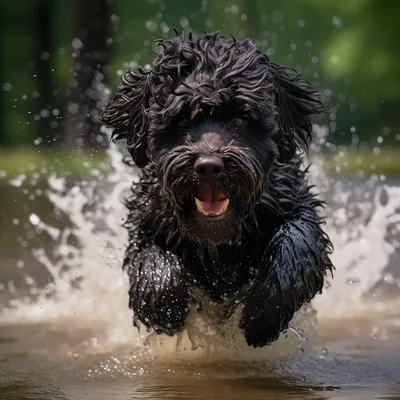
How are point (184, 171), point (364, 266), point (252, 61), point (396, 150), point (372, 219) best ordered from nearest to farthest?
point (184, 171) → point (252, 61) → point (364, 266) → point (372, 219) → point (396, 150)

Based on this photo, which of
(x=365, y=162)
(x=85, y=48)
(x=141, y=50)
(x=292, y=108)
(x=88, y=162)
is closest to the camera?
(x=292, y=108)

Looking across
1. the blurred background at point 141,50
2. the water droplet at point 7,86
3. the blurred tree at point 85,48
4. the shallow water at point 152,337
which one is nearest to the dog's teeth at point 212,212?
the shallow water at point 152,337

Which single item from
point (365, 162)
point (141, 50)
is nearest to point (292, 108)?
point (141, 50)

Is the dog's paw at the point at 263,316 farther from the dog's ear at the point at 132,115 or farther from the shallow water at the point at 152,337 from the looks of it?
the dog's ear at the point at 132,115

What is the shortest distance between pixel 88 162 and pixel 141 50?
1036 centimetres

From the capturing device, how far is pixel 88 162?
1040cm

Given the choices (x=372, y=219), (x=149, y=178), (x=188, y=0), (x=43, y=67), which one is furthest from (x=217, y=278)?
(x=43, y=67)

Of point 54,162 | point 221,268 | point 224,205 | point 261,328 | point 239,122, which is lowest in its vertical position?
point 261,328

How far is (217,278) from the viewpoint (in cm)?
553

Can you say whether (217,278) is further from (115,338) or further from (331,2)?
(331,2)

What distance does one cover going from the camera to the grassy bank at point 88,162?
35.0 feet

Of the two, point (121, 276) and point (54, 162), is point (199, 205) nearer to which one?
point (121, 276)

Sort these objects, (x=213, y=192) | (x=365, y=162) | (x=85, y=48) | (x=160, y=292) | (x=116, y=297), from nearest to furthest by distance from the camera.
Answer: (x=213, y=192) < (x=160, y=292) < (x=116, y=297) < (x=365, y=162) < (x=85, y=48)

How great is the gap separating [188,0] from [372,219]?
14.1 metres
